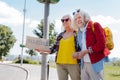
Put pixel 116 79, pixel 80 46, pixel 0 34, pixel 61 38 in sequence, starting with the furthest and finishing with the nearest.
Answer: pixel 0 34, pixel 116 79, pixel 61 38, pixel 80 46

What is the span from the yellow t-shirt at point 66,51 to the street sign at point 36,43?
0.34m

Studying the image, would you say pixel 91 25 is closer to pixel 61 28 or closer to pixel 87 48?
pixel 87 48

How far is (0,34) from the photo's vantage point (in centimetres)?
7712

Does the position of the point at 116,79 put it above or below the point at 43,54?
below

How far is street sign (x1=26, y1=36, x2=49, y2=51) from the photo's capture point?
598 centimetres

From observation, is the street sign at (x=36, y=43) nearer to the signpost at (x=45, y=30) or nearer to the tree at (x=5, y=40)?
the signpost at (x=45, y=30)

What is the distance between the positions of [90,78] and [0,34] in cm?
7338

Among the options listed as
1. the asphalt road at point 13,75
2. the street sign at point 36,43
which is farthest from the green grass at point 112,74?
the street sign at point 36,43

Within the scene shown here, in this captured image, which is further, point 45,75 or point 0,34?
point 0,34

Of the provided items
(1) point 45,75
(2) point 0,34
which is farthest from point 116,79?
(2) point 0,34

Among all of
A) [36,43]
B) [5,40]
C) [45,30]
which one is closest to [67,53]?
[36,43]

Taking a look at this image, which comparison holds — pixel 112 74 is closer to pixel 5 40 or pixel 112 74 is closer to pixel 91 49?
pixel 91 49

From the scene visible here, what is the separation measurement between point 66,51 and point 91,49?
0.89m

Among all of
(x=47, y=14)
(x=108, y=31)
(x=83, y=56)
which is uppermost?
(x=47, y=14)
